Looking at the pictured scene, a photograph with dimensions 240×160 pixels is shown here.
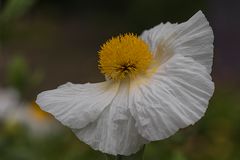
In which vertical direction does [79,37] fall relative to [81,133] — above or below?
above

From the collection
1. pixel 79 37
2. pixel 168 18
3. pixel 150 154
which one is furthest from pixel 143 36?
pixel 79 37

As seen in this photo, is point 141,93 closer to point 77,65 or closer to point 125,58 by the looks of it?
point 125,58

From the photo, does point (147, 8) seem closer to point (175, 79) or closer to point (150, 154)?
point (150, 154)

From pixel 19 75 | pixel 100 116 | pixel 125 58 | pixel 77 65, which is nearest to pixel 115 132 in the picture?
pixel 100 116

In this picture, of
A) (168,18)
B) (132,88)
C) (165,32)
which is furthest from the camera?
(168,18)

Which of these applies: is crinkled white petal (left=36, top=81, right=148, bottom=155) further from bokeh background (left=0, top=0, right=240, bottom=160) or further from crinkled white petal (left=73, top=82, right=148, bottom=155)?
bokeh background (left=0, top=0, right=240, bottom=160)

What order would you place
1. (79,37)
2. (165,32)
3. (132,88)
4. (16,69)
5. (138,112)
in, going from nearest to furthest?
(138,112) < (132,88) < (165,32) < (16,69) < (79,37)

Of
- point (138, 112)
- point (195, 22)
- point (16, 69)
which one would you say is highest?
point (16, 69)
